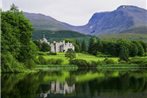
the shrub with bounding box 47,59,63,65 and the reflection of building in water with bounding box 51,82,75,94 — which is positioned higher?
the reflection of building in water with bounding box 51,82,75,94

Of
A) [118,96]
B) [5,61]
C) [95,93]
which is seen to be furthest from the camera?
[5,61]

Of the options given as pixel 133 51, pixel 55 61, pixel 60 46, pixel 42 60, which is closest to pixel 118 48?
pixel 133 51

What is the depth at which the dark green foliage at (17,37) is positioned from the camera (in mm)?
64688

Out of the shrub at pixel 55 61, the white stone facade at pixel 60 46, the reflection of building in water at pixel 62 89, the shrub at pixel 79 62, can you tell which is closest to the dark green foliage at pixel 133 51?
the shrub at pixel 79 62

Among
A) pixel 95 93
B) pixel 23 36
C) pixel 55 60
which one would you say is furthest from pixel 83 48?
pixel 95 93

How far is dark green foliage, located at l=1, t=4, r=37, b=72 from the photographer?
64.7 meters

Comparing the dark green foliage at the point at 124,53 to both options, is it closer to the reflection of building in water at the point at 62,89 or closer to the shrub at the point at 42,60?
the shrub at the point at 42,60

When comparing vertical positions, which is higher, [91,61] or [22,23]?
[22,23]

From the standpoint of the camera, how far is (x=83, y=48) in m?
141

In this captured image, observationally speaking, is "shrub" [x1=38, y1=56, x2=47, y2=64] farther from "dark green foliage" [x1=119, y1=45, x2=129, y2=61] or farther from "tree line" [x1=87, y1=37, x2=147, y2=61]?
"tree line" [x1=87, y1=37, x2=147, y2=61]

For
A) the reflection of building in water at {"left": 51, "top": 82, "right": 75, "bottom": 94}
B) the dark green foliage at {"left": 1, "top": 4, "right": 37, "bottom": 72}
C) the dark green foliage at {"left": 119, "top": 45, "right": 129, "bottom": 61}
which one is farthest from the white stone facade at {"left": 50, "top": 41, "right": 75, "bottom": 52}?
the reflection of building in water at {"left": 51, "top": 82, "right": 75, "bottom": 94}

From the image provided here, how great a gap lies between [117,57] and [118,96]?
96.1 meters

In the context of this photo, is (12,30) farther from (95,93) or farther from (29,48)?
(95,93)

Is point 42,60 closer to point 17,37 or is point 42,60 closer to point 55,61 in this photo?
point 55,61
